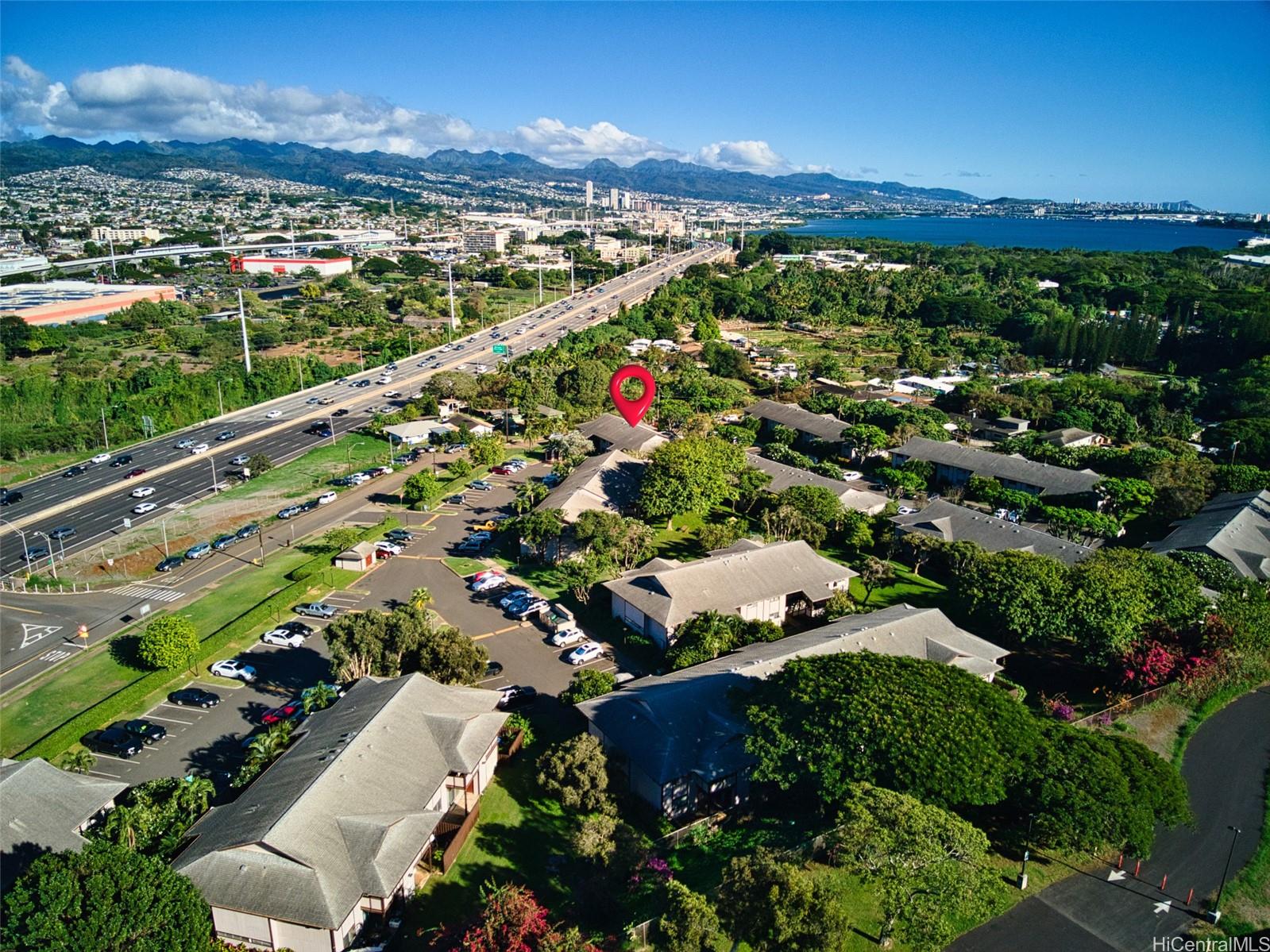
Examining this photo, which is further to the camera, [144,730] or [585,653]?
[585,653]

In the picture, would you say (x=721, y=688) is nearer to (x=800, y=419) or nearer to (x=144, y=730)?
(x=144, y=730)

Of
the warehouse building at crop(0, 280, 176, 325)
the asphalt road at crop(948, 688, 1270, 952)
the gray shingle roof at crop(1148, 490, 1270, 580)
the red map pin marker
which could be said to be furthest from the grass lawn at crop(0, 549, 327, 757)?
the warehouse building at crop(0, 280, 176, 325)

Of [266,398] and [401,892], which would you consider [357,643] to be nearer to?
[401,892]

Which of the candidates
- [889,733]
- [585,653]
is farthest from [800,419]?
[889,733]

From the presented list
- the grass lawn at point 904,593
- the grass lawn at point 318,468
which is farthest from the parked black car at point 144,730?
the grass lawn at point 904,593

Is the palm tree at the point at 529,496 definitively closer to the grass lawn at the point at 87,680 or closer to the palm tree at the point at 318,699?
the grass lawn at the point at 87,680

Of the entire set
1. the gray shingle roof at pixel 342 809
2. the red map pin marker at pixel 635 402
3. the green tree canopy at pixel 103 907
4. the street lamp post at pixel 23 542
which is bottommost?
the street lamp post at pixel 23 542
